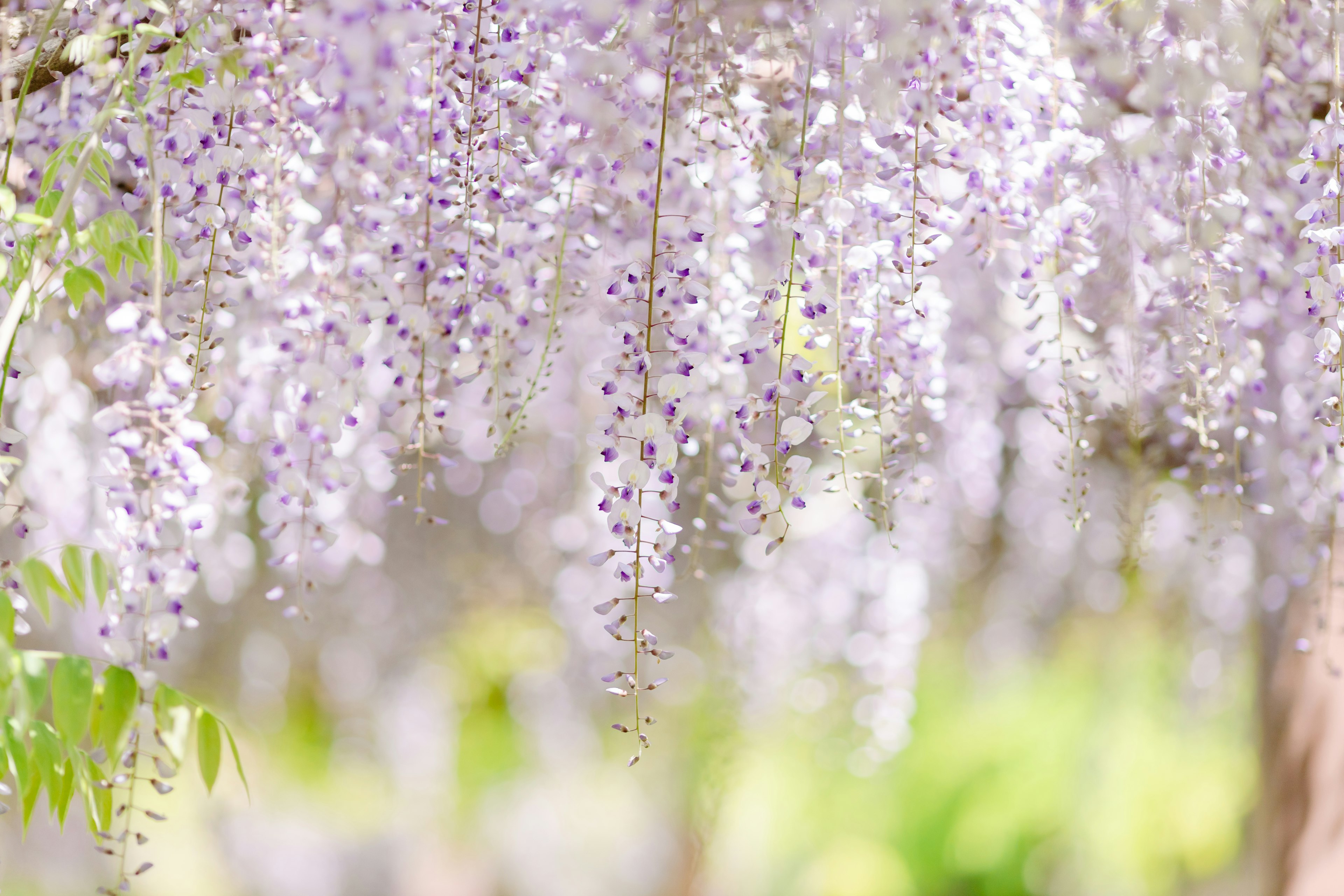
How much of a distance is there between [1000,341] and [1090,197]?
198 centimetres

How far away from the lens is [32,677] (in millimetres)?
1071

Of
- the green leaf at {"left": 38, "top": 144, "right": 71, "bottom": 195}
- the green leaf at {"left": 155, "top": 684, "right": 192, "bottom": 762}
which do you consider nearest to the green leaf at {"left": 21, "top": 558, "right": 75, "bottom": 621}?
the green leaf at {"left": 155, "top": 684, "right": 192, "bottom": 762}

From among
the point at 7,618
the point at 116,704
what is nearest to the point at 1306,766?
the point at 116,704

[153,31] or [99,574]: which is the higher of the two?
[153,31]

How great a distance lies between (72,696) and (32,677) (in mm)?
45

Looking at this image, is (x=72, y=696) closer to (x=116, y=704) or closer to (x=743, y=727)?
(x=116, y=704)

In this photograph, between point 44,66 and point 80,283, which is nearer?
point 80,283

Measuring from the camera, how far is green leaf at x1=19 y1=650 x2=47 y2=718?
1.04m

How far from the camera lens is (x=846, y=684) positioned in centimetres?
384

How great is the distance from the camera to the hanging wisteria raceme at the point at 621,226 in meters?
1.13

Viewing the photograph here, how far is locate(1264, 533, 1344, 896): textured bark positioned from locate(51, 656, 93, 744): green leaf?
241 cm

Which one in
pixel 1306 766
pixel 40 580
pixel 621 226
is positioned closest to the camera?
pixel 40 580

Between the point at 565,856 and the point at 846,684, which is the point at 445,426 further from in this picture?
the point at 565,856

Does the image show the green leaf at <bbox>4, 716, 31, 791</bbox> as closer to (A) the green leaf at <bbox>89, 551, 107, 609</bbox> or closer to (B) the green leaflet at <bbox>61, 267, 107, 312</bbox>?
(A) the green leaf at <bbox>89, 551, 107, 609</bbox>
